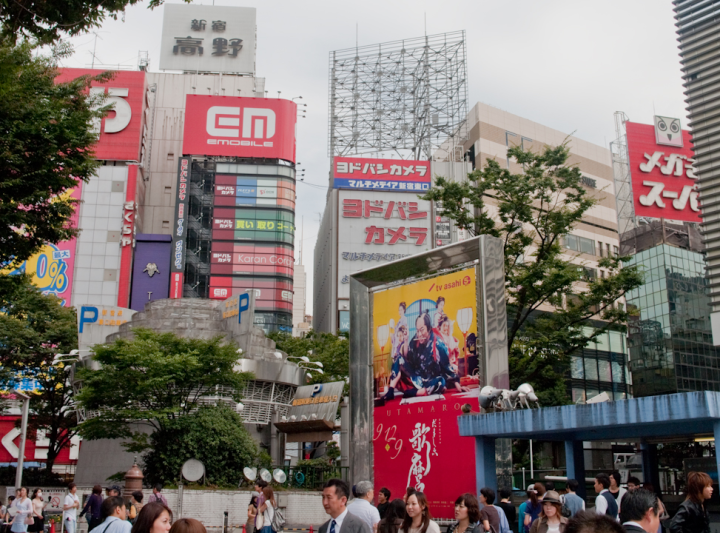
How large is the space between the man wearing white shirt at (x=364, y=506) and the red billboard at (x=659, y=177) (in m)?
45.7

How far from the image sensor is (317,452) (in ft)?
138

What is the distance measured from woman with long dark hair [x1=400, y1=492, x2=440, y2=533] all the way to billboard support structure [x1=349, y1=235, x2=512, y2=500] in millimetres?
9509

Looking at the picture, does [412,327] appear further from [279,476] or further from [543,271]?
[279,476]

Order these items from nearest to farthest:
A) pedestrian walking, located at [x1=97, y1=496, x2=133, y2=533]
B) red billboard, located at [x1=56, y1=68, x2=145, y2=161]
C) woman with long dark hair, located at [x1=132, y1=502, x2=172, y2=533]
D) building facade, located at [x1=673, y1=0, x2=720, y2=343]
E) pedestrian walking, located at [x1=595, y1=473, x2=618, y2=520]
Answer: woman with long dark hair, located at [x1=132, y1=502, x2=172, y2=533] → pedestrian walking, located at [x1=97, y1=496, x2=133, y2=533] → pedestrian walking, located at [x1=595, y1=473, x2=618, y2=520] → building facade, located at [x1=673, y1=0, x2=720, y2=343] → red billboard, located at [x1=56, y1=68, x2=145, y2=161]

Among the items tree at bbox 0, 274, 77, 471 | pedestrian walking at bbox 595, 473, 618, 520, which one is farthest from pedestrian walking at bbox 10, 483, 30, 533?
tree at bbox 0, 274, 77, 471

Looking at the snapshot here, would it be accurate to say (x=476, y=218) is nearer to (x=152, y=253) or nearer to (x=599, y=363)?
(x=599, y=363)

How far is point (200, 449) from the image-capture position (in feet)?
86.3

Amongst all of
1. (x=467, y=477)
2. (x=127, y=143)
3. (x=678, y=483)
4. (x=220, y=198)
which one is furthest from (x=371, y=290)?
(x=127, y=143)

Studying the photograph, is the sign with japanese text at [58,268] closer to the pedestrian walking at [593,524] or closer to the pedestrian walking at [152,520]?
the pedestrian walking at [152,520]

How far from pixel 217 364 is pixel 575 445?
45.5 ft

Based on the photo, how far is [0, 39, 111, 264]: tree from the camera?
43.7ft

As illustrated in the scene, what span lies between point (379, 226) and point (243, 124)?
18.2 metres

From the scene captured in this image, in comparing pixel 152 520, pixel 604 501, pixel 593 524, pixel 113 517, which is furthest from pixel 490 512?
pixel 593 524

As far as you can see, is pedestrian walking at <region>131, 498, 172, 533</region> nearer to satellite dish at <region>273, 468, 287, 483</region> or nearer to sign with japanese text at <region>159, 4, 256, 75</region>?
satellite dish at <region>273, 468, 287, 483</region>
